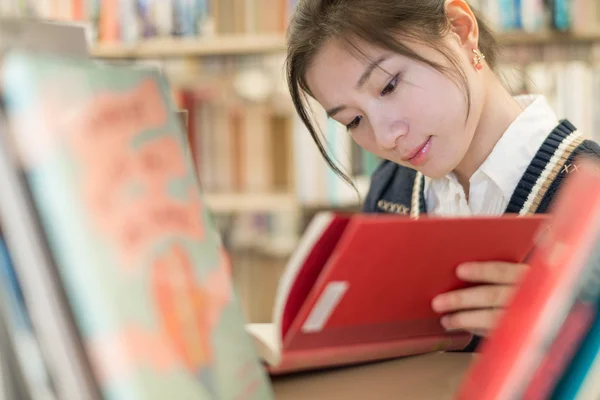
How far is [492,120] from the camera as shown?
3.27 ft

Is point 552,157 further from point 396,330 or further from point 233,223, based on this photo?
point 233,223

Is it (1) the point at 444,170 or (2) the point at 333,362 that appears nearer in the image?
(2) the point at 333,362

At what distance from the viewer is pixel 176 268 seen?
1.26ft

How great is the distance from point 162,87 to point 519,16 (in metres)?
1.69

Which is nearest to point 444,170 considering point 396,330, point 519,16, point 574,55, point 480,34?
point 480,34

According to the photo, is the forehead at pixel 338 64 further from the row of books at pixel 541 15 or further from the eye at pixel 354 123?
the row of books at pixel 541 15

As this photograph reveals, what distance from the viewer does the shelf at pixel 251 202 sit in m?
2.03

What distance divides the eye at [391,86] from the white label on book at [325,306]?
447 millimetres

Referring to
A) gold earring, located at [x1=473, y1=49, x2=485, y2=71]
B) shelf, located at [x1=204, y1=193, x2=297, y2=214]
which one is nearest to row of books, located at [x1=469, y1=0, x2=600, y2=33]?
shelf, located at [x1=204, y1=193, x2=297, y2=214]

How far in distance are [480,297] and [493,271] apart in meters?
0.04

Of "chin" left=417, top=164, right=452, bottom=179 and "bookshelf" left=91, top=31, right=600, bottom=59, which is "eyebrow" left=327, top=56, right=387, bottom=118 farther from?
"bookshelf" left=91, top=31, right=600, bottom=59

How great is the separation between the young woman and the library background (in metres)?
0.89

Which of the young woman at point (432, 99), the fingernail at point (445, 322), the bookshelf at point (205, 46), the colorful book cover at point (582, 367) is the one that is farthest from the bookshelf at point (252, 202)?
the colorful book cover at point (582, 367)

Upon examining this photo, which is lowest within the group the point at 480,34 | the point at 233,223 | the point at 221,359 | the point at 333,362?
the point at 233,223
